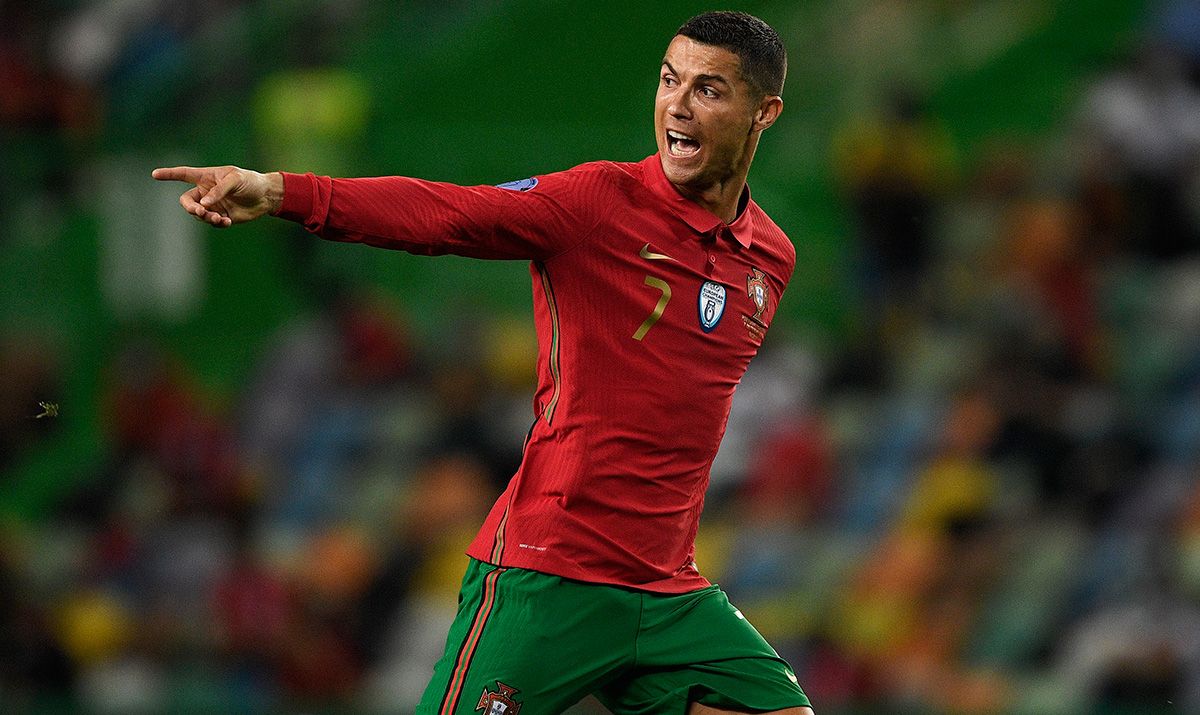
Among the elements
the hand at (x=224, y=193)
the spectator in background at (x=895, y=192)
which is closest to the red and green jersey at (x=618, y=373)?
the hand at (x=224, y=193)

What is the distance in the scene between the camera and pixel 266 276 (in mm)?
11914

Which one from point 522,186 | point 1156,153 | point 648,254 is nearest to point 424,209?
point 522,186

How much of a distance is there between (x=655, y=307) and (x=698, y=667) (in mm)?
902

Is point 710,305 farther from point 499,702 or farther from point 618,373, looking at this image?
point 499,702

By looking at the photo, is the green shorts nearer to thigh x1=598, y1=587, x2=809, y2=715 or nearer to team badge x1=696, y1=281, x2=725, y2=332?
thigh x1=598, y1=587, x2=809, y2=715

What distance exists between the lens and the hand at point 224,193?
371 cm

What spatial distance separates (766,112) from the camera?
15.1 feet

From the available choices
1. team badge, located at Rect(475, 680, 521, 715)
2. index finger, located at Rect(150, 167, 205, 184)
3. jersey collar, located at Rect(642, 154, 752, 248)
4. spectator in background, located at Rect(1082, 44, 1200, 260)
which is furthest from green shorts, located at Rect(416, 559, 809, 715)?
spectator in background, located at Rect(1082, 44, 1200, 260)

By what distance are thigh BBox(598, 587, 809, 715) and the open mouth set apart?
1.09 m

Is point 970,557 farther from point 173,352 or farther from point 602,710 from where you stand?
point 173,352

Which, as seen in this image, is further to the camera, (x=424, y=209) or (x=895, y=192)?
(x=895, y=192)

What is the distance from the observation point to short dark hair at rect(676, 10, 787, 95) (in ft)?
14.6

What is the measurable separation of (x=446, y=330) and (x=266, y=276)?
1.36 m

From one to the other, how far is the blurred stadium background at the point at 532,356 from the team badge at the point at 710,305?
4616mm
